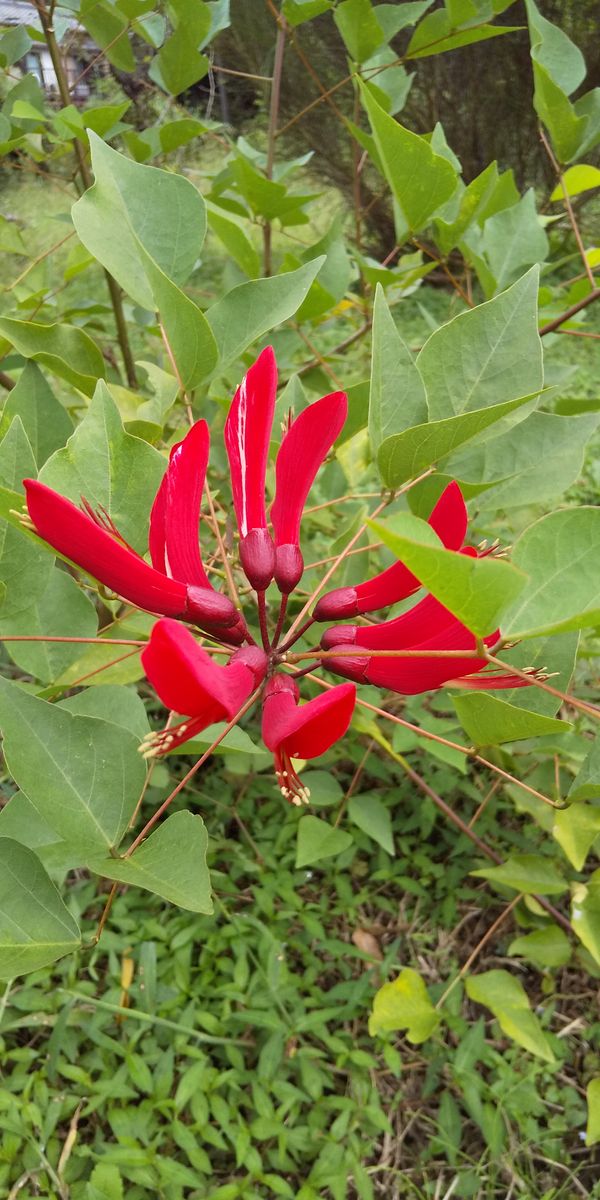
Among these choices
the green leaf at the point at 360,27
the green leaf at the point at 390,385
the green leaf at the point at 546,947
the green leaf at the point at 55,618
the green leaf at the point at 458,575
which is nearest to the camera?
the green leaf at the point at 458,575

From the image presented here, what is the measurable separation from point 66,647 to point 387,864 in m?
0.83

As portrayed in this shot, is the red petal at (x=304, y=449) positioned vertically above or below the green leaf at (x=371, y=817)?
above

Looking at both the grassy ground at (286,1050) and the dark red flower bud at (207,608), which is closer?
the dark red flower bud at (207,608)

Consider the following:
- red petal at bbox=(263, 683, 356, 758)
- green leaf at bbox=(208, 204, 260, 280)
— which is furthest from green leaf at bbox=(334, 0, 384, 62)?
red petal at bbox=(263, 683, 356, 758)

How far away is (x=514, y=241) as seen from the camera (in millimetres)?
1010

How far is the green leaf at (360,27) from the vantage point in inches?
37.8

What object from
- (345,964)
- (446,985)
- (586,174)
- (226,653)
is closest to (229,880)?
(345,964)

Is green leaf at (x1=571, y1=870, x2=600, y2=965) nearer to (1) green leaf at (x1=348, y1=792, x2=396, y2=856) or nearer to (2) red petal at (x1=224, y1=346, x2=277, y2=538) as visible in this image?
(1) green leaf at (x1=348, y1=792, x2=396, y2=856)

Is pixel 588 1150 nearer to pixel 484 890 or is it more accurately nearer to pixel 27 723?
pixel 484 890

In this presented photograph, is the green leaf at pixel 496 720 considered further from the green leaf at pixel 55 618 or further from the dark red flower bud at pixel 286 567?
the green leaf at pixel 55 618

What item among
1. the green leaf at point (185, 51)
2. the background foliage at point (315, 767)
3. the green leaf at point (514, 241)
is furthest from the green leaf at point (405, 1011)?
the green leaf at point (185, 51)

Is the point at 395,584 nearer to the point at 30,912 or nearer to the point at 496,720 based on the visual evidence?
the point at 496,720

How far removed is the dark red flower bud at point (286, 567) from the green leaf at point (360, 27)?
30.3 inches

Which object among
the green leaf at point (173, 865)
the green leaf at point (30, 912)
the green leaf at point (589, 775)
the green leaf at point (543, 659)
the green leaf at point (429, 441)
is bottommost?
the green leaf at point (589, 775)
